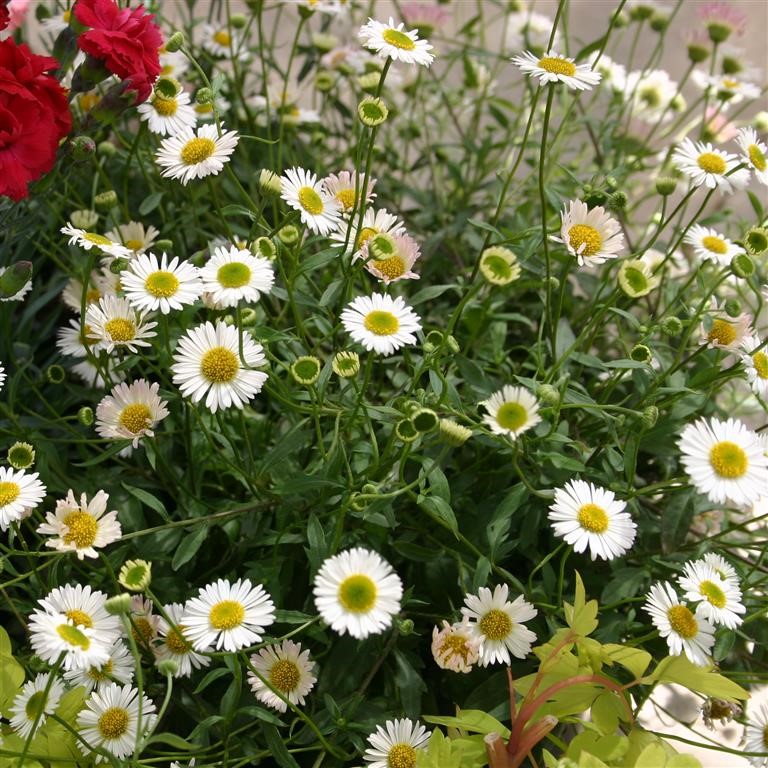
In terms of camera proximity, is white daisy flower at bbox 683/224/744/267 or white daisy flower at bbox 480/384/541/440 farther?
white daisy flower at bbox 683/224/744/267

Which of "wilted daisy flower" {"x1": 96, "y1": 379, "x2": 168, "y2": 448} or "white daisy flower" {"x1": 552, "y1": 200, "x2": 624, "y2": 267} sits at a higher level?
"white daisy flower" {"x1": 552, "y1": 200, "x2": 624, "y2": 267}

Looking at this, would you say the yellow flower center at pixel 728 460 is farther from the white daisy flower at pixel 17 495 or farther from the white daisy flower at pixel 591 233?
the white daisy flower at pixel 17 495

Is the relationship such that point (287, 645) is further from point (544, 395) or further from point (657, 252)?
point (657, 252)

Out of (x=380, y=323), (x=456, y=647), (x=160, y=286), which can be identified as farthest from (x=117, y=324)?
(x=456, y=647)

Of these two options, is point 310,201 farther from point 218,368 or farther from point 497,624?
point 497,624

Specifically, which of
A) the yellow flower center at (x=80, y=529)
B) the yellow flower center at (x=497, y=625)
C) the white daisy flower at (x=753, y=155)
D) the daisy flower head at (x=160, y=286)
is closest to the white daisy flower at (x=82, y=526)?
the yellow flower center at (x=80, y=529)

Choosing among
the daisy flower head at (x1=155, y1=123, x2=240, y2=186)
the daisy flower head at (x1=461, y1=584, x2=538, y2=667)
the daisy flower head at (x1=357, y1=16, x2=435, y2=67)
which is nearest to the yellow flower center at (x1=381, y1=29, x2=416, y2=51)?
the daisy flower head at (x1=357, y1=16, x2=435, y2=67)

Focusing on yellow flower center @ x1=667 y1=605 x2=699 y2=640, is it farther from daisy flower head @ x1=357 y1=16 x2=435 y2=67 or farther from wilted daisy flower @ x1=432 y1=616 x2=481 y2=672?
daisy flower head @ x1=357 y1=16 x2=435 y2=67

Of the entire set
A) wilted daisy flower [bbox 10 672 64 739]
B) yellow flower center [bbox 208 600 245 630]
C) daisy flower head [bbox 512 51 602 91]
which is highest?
daisy flower head [bbox 512 51 602 91]
